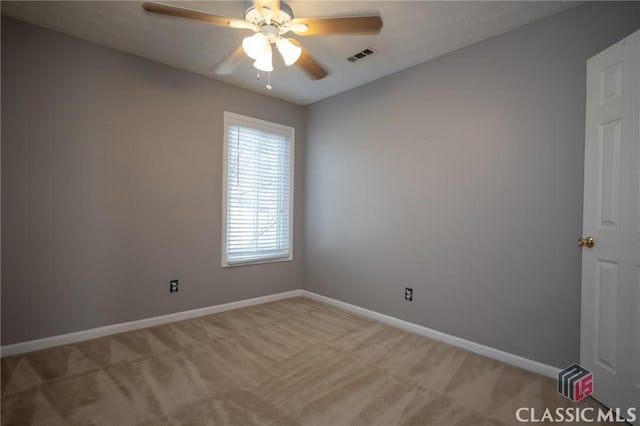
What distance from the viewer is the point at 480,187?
2.65 m

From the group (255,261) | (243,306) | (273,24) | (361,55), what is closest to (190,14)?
(273,24)

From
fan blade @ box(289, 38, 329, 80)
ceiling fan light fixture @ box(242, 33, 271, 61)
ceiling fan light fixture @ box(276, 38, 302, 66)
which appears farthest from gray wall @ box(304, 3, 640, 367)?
ceiling fan light fixture @ box(242, 33, 271, 61)

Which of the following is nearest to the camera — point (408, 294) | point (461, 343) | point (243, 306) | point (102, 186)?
point (461, 343)

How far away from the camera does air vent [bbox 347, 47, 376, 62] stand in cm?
283

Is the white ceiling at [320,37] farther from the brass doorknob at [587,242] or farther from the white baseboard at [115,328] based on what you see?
the white baseboard at [115,328]

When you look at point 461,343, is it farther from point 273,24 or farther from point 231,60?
point 231,60

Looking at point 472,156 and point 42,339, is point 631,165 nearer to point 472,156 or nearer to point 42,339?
point 472,156

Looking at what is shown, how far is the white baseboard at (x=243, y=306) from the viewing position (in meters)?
2.39

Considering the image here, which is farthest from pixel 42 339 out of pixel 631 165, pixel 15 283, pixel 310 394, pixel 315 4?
pixel 631 165

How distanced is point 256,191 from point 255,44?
7.17ft

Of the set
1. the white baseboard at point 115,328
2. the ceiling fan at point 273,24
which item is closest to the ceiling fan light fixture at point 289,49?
the ceiling fan at point 273,24

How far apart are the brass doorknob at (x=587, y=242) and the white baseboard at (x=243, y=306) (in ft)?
3.06

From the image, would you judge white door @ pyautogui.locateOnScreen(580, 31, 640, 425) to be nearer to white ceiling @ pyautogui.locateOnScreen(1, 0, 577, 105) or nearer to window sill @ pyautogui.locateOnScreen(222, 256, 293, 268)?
white ceiling @ pyautogui.locateOnScreen(1, 0, 577, 105)

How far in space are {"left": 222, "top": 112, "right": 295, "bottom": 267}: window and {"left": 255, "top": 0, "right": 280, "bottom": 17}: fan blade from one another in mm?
1899
